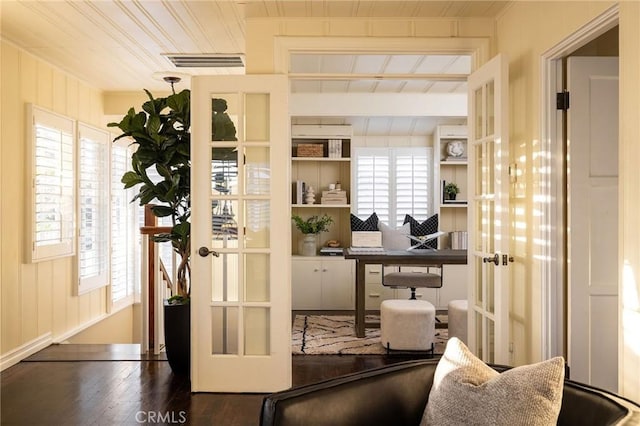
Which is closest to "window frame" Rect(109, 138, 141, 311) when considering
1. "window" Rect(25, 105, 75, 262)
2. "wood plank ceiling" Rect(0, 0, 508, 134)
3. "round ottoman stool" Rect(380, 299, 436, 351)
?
"window" Rect(25, 105, 75, 262)

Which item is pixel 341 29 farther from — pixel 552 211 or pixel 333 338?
pixel 333 338

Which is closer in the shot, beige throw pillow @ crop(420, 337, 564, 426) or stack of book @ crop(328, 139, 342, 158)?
beige throw pillow @ crop(420, 337, 564, 426)

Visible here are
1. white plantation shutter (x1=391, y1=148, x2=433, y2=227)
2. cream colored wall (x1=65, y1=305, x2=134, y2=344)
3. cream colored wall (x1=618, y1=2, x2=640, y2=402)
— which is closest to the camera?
cream colored wall (x1=618, y1=2, x2=640, y2=402)

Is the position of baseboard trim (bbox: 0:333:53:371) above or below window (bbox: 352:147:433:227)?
below

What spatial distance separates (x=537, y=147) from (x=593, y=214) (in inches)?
18.6

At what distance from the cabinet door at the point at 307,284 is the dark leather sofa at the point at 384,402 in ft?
14.6

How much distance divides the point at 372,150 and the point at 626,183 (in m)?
4.98

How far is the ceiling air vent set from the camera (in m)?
4.69

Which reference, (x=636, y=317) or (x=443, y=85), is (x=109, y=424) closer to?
(x=636, y=317)

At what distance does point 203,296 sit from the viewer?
3.60 meters

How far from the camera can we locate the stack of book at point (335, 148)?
263 inches

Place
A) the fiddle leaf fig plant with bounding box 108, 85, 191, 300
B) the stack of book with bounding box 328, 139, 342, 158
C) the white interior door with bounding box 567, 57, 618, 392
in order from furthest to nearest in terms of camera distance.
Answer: the stack of book with bounding box 328, 139, 342, 158 → the fiddle leaf fig plant with bounding box 108, 85, 191, 300 → the white interior door with bounding box 567, 57, 618, 392

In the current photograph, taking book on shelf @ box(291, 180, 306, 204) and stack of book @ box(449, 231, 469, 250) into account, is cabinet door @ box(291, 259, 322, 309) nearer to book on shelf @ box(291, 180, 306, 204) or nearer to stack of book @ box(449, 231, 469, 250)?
book on shelf @ box(291, 180, 306, 204)

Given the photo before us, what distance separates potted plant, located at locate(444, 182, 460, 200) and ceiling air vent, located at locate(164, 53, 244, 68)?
3.16m
